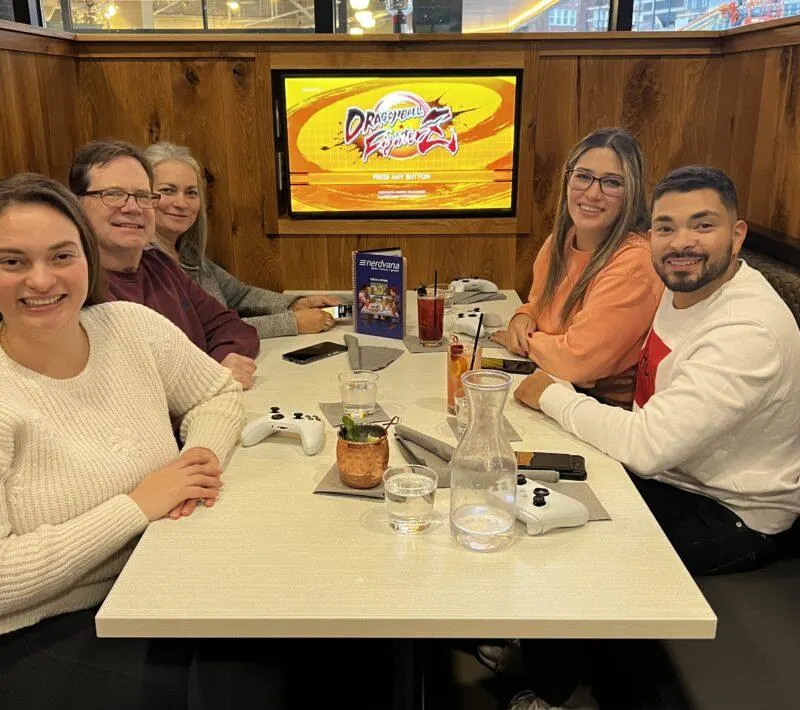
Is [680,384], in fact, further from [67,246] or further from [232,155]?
[232,155]

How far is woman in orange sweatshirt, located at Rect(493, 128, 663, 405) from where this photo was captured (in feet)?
6.41

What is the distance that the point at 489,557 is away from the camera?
1.14 meters

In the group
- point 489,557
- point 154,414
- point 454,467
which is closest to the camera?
point 489,557

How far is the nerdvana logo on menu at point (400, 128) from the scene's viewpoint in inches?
125

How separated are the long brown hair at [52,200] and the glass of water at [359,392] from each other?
56 centimetres

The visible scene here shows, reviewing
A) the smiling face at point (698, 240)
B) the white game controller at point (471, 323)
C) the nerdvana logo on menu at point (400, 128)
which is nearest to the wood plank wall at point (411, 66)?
the nerdvana logo on menu at point (400, 128)

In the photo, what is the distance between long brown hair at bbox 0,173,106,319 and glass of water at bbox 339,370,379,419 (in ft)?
1.85

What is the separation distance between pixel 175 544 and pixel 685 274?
3.67 feet

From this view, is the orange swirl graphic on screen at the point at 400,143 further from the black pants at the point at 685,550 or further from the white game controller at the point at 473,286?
the black pants at the point at 685,550

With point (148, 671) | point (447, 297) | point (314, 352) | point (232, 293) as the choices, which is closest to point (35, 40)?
point (232, 293)

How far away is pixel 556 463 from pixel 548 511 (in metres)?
0.23

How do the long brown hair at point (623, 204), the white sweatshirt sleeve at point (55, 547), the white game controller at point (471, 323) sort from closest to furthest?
the white sweatshirt sleeve at point (55, 547) → the long brown hair at point (623, 204) → the white game controller at point (471, 323)

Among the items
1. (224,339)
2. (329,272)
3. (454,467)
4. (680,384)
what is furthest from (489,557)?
(329,272)

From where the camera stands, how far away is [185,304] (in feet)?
7.22
